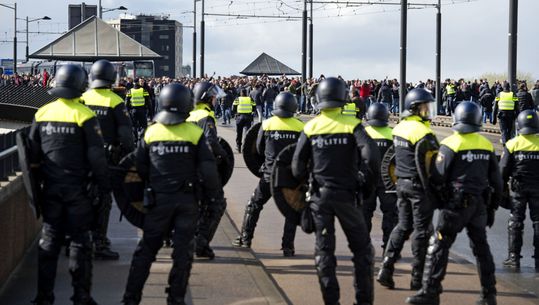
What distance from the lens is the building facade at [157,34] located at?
100 metres

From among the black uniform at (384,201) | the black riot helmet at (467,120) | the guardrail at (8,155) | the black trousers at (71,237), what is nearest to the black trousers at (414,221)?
the black riot helmet at (467,120)

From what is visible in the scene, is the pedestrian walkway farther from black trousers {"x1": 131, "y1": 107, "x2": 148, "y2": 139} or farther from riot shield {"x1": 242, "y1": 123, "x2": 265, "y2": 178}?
black trousers {"x1": 131, "y1": 107, "x2": 148, "y2": 139}

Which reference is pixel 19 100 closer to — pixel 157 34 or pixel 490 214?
pixel 490 214

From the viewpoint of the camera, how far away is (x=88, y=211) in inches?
351

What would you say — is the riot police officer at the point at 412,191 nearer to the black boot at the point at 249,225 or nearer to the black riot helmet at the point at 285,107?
the black riot helmet at the point at 285,107

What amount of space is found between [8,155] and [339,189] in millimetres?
4316

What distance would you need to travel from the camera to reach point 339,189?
8.90m

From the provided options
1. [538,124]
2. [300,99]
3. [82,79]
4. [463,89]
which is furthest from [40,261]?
[300,99]

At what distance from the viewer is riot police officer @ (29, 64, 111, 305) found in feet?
28.9

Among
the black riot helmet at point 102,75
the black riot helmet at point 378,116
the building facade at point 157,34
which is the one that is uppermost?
the building facade at point 157,34

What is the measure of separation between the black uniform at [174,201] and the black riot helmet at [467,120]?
7.74ft

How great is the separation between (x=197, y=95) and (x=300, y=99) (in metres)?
41.9

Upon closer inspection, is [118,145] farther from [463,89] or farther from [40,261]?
[463,89]

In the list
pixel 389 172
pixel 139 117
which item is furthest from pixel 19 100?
pixel 389 172
